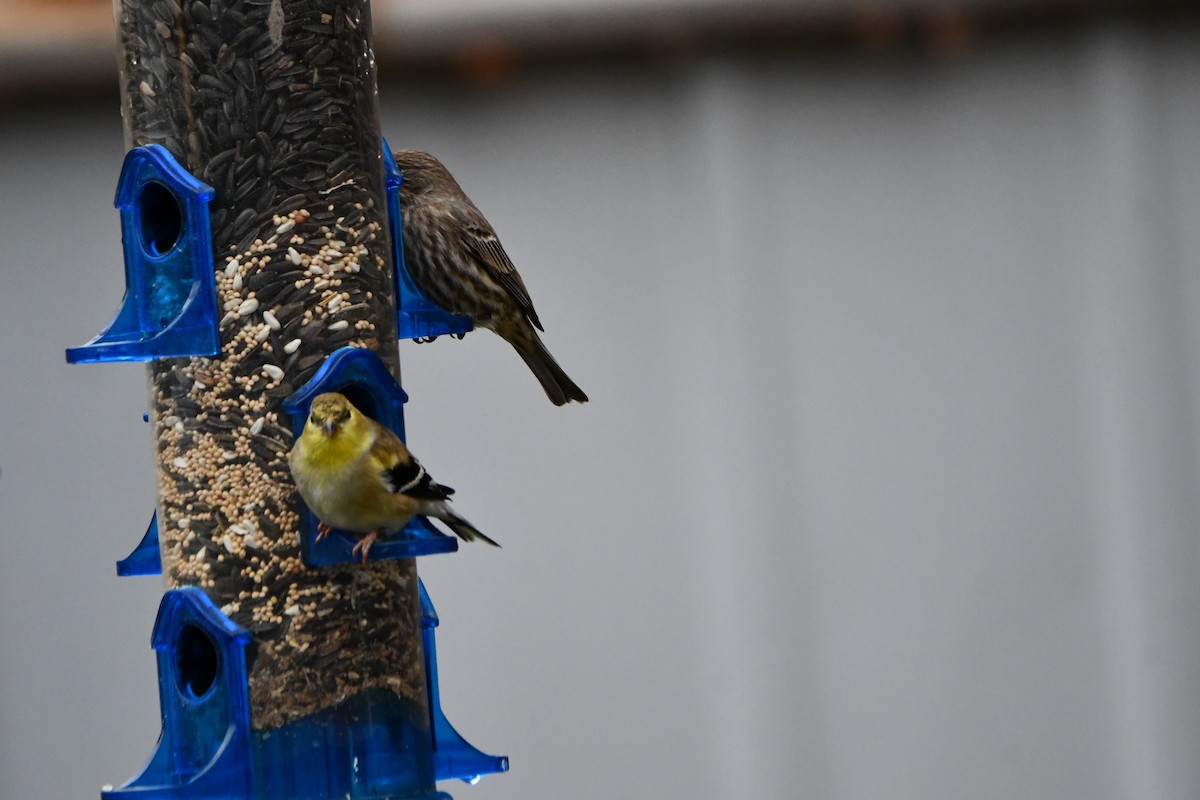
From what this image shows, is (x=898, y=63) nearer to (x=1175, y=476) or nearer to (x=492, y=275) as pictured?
(x=1175, y=476)

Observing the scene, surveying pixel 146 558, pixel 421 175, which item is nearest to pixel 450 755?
pixel 146 558

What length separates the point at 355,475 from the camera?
3127 mm

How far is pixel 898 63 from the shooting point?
6559mm

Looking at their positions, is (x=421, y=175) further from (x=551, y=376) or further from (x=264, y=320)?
(x=264, y=320)

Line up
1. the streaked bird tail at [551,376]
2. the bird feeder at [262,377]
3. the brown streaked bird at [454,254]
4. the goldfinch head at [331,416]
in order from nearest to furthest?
the goldfinch head at [331,416], the bird feeder at [262,377], the brown streaked bird at [454,254], the streaked bird tail at [551,376]

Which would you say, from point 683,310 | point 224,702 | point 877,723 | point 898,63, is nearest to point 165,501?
point 224,702

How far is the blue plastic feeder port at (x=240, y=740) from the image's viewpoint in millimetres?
3125

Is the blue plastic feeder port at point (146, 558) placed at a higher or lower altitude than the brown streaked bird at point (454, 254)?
lower

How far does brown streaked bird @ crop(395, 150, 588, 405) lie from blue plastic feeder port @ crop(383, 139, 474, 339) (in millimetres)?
561

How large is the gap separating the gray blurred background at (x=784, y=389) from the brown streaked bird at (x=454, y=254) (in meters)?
1.52

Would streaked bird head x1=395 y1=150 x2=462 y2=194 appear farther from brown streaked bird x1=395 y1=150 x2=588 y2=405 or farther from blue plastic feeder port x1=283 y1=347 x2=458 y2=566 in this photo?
blue plastic feeder port x1=283 y1=347 x2=458 y2=566

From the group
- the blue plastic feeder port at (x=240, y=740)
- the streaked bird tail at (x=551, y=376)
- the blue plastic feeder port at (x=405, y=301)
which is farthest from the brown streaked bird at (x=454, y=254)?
the blue plastic feeder port at (x=240, y=740)

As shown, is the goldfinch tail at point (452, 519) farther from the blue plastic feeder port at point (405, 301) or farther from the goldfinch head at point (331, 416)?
the blue plastic feeder port at point (405, 301)

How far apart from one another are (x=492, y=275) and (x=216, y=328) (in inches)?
58.0
